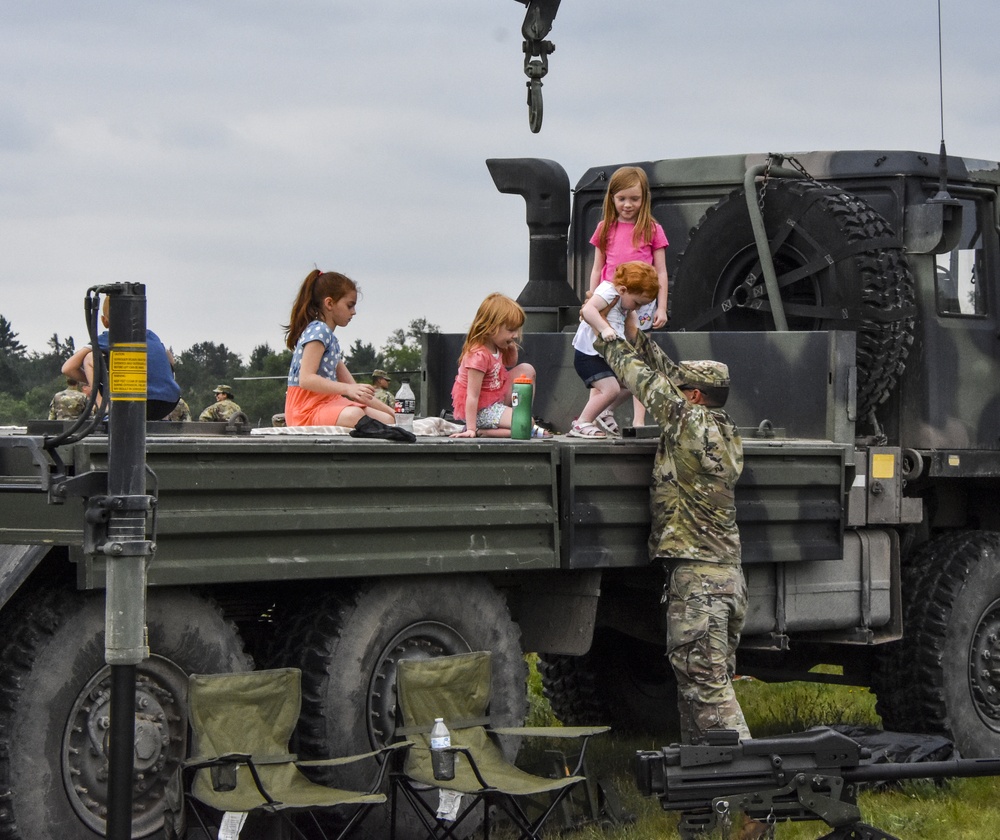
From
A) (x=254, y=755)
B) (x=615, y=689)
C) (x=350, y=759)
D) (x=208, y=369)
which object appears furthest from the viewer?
(x=208, y=369)

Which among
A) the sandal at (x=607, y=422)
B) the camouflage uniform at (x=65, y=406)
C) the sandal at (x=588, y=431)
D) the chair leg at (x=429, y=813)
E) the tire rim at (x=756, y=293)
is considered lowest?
the chair leg at (x=429, y=813)

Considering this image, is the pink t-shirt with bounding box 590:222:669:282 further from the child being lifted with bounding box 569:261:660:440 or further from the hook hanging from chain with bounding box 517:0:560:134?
the hook hanging from chain with bounding box 517:0:560:134

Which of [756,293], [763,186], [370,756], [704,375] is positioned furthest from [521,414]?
[763,186]

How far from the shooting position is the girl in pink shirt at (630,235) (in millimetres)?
8391

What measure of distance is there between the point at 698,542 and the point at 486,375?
1.19m

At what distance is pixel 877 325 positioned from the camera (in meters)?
8.41

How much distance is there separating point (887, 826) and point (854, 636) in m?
1.20

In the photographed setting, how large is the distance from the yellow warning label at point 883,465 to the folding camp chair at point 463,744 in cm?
265

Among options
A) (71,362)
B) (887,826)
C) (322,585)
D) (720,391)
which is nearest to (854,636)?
(887,826)

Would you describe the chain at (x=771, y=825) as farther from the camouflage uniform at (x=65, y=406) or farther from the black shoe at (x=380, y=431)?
the camouflage uniform at (x=65, y=406)

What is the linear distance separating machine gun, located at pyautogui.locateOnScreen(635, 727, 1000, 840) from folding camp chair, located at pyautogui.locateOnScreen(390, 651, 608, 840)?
0.67 metres

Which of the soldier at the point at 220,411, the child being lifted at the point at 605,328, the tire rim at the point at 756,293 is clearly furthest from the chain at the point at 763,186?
the soldier at the point at 220,411

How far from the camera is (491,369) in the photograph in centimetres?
757

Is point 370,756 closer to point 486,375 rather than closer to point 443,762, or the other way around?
point 443,762
